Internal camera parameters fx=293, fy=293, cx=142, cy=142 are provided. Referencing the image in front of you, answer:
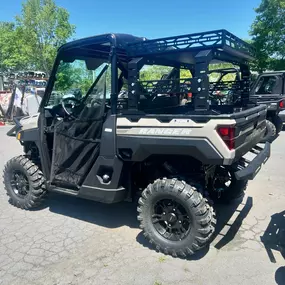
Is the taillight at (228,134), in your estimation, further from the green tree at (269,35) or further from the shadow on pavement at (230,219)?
the green tree at (269,35)

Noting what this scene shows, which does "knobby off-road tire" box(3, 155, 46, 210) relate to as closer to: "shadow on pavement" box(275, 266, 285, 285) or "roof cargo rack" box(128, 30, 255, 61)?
"roof cargo rack" box(128, 30, 255, 61)

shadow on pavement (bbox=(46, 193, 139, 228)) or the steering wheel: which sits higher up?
the steering wheel

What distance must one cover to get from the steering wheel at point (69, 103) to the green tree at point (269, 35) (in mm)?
19575

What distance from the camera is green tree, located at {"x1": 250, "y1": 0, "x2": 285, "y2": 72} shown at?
20594 mm

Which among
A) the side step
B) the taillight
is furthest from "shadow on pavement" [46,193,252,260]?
the taillight

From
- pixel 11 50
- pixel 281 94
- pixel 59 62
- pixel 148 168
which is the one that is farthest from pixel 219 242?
pixel 11 50

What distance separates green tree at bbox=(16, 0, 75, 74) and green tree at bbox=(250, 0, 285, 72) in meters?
14.6

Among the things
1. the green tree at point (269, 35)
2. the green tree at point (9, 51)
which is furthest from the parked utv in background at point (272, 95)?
the green tree at point (9, 51)

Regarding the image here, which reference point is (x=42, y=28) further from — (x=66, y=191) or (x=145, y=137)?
(x=145, y=137)

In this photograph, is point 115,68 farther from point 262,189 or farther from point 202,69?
point 262,189

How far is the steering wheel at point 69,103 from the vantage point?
12.3ft

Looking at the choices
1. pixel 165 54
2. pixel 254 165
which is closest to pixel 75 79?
pixel 165 54

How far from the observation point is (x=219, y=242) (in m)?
3.38

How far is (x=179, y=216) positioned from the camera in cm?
312
